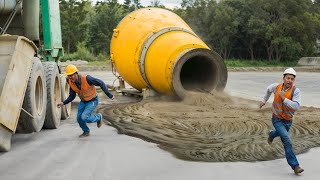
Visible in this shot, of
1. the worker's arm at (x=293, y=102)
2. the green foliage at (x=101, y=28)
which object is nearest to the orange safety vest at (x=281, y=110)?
the worker's arm at (x=293, y=102)

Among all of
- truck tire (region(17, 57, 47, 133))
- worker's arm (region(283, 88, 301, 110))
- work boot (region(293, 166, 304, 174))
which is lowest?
work boot (region(293, 166, 304, 174))

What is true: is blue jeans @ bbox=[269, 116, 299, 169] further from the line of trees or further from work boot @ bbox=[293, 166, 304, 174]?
the line of trees

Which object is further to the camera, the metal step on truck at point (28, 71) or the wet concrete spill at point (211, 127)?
the wet concrete spill at point (211, 127)

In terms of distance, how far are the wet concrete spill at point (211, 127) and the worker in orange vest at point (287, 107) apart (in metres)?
0.68

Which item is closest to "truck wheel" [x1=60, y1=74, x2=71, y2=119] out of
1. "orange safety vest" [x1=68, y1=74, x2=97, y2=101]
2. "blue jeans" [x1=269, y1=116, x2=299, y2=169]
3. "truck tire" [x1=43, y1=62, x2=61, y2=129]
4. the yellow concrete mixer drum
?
"truck tire" [x1=43, y1=62, x2=61, y2=129]

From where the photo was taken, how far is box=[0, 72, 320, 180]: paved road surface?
539cm

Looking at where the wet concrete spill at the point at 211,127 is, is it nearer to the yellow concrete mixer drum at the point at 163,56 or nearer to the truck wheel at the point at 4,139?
the yellow concrete mixer drum at the point at 163,56

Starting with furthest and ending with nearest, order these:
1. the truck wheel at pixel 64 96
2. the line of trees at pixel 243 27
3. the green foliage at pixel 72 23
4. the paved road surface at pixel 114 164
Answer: the green foliage at pixel 72 23, the line of trees at pixel 243 27, the truck wheel at pixel 64 96, the paved road surface at pixel 114 164

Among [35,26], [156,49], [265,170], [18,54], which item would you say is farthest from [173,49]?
[265,170]

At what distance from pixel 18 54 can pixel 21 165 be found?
1705 mm

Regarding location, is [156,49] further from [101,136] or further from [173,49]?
[101,136]

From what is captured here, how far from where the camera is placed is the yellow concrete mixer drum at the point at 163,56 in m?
11.6

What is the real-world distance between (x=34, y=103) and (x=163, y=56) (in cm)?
517

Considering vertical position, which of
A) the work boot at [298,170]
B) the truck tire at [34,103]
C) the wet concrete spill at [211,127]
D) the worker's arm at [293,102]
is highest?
the worker's arm at [293,102]
